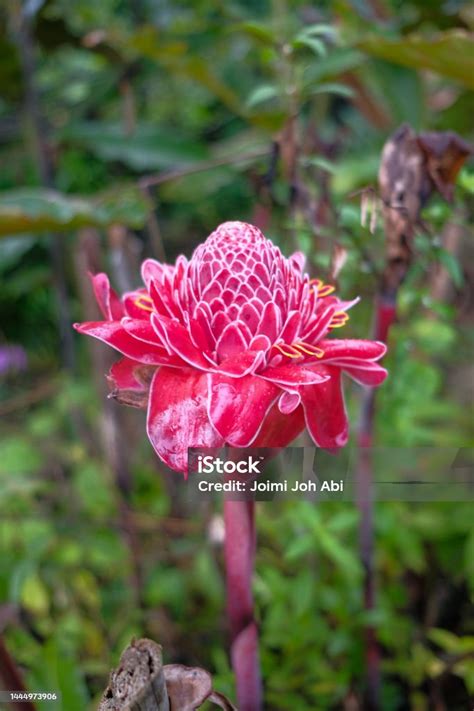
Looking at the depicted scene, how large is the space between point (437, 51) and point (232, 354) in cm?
49

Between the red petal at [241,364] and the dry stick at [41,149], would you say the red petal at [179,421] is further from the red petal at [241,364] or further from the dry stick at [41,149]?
the dry stick at [41,149]

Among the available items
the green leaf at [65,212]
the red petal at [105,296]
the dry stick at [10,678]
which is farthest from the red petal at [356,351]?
the green leaf at [65,212]

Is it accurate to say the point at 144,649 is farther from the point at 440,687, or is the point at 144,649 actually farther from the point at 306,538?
the point at 440,687

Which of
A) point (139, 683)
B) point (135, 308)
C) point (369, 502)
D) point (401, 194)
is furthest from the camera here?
point (369, 502)

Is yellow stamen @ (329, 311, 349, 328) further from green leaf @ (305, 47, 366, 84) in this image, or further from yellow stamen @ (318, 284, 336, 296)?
green leaf @ (305, 47, 366, 84)

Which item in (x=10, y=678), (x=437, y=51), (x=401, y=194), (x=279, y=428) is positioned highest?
(x=437, y=51)

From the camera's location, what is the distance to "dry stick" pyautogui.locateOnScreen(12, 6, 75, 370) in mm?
1067

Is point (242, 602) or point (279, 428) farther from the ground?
point (279, 428)

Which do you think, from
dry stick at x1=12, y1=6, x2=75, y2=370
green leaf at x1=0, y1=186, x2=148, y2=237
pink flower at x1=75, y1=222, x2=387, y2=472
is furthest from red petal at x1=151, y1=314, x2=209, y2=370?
dry stick at x1=12, y1=6, x2=75, y2=370

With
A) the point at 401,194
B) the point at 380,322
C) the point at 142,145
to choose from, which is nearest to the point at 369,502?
the point at 380,322

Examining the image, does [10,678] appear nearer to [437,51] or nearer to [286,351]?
[286,351]

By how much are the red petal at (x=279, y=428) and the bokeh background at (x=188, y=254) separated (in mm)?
168

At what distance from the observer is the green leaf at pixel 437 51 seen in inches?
26.5

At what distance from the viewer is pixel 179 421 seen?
32 cm
